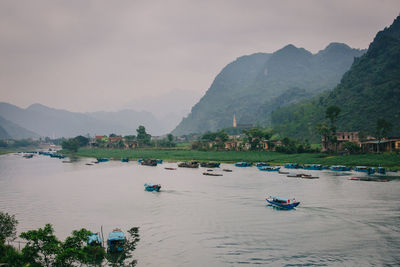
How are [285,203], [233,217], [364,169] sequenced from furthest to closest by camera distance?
[364,169] < [285,203] < [233,217]

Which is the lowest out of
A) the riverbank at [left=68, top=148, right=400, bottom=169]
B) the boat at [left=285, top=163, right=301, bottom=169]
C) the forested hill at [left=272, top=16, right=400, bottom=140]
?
the boat at [left=285, top=163, right=301, bottom=169]

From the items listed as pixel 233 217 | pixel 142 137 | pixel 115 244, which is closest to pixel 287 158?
pixel 233 217

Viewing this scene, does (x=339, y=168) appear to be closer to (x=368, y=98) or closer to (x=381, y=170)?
(x=381, y=170)

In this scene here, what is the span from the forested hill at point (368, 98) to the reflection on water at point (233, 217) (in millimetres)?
58776

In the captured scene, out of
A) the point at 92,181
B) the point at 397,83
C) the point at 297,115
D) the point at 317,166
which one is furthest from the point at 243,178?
the point at 297,115

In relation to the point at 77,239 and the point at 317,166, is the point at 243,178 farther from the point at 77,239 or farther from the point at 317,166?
the point at 77,239

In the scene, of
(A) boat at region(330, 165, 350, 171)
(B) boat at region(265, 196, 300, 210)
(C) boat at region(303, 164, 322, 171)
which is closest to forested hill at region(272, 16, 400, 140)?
(A) boat at region(330, 165, 350, 171)

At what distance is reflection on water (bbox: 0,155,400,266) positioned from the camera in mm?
25906

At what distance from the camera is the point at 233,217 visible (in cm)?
3641

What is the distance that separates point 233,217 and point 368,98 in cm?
10756

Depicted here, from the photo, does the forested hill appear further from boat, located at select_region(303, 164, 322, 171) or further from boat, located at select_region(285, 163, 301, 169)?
boat, located at select_region(285, 163, 301, 169)

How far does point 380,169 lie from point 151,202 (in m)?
45.2

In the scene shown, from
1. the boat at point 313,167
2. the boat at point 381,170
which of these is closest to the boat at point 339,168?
the boat at point 313,167

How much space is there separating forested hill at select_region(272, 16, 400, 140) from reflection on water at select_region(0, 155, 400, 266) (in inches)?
2314
